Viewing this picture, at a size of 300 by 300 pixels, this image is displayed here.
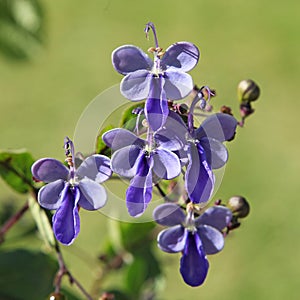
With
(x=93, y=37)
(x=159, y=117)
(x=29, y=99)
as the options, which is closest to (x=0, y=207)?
(x=159, y=117)

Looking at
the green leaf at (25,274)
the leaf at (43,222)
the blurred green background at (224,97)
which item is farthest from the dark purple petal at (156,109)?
the blurred green background at (224,97)

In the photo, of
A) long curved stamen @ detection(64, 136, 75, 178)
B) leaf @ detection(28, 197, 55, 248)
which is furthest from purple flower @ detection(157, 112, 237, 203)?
leaf @ detection(28, 197, 55, 248)

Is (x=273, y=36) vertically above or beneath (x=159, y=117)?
above

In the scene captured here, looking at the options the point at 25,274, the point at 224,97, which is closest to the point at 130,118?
the point at 25,274

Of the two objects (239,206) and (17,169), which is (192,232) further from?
(17,169)

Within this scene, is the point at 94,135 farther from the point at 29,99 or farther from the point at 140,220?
the point at 29,99

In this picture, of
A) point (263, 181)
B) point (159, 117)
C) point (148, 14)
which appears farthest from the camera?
point (148, 14)

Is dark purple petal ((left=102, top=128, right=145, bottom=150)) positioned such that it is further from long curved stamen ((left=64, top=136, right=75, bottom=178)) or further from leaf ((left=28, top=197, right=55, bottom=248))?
leaf ((left=28, top=197, right=55, bottom=248))
